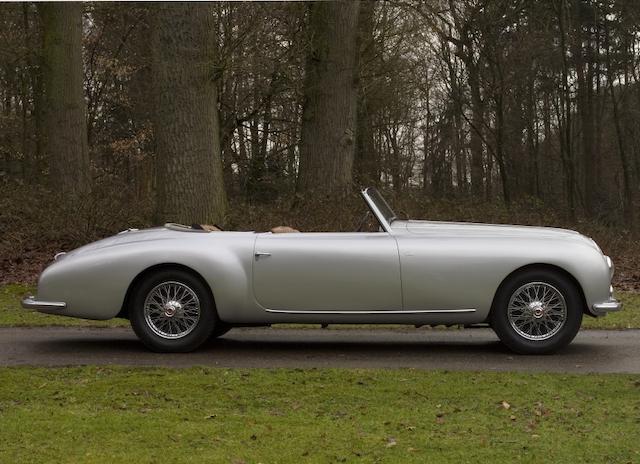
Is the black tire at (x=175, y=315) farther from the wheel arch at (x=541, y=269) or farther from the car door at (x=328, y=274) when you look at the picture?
the wheel arch at (x=541, y=269)

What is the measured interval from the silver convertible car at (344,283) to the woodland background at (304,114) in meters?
6.84

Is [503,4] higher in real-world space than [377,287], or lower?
higher

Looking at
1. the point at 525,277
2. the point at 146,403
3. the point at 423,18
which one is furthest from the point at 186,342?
the point at 423,18

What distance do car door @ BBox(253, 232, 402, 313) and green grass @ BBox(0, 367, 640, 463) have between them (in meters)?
1.03

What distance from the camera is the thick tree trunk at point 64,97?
67.1ft

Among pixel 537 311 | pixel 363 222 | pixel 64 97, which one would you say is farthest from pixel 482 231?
pixel 64 97

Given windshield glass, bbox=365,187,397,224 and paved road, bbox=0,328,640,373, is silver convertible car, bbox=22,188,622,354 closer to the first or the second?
windshield glass, bbox=365,187,397,224

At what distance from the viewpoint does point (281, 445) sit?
17.7ft

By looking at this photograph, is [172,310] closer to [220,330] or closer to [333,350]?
[220,330]

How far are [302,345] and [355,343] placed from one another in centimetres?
55

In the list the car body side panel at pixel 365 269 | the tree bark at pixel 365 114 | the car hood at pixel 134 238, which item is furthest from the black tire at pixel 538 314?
the tree bark at pixel 365 114

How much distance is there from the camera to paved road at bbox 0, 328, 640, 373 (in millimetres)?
8203

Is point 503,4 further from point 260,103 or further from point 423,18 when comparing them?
point 260,103

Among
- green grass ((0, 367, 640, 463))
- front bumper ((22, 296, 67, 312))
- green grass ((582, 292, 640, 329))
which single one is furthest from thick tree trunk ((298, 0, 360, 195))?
green grass ((0, 367, 640, 463))
